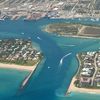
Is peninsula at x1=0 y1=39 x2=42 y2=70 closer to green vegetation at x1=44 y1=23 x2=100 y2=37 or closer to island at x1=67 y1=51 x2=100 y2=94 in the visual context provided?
green vegetation at x1=44 y1=23 x2=100 y2=37

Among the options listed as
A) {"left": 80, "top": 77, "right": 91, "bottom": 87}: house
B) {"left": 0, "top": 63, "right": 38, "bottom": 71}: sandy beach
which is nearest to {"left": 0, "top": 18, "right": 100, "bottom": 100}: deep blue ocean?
{"left": 0, "top": 63, "right": 38, "bottom": 71}: sandy beach

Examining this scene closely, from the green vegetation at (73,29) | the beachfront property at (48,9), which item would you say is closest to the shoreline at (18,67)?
the green vegetation at (73,29)

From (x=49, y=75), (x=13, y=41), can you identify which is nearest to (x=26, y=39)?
(x=13, y=41)

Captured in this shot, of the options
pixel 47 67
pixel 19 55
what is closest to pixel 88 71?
pixel 47 67

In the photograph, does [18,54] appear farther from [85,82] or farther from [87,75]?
[85,82]

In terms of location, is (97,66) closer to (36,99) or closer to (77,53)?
(77,53)
